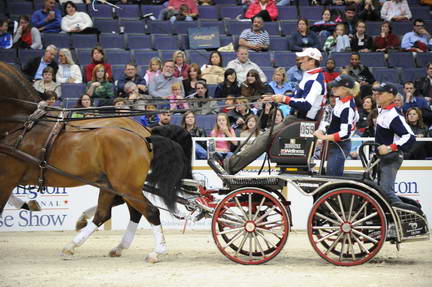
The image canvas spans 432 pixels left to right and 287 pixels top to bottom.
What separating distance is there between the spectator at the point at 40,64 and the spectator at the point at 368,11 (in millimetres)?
6891

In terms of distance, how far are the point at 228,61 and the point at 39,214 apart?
5.16 m

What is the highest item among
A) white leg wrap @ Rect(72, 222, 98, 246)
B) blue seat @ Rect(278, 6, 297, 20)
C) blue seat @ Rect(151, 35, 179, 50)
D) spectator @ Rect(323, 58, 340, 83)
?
blue seat @ Rect(278, 6, 297, 20)

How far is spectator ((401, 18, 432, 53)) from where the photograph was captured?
664 inches

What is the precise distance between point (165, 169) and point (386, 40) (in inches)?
346

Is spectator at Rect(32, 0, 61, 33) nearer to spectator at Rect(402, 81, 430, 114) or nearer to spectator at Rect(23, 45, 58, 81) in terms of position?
spectator at Rect(23, 45, 58, 81)

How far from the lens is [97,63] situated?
14469 millimetres

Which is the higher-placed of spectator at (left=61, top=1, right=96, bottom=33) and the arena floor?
spectator at (left=61, top=1, right=96, bottom=33)

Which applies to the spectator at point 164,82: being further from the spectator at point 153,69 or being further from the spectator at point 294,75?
the spectator at point 294,75

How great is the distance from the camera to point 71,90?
14266 mm

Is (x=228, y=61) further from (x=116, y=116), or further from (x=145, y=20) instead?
(x=116, y=116)

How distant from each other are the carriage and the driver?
0.16m

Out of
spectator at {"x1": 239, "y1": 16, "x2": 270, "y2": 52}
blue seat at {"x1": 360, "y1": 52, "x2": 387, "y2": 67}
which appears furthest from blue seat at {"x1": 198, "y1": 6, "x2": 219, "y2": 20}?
blue seat at {"x1": 360, "y1": 52, "x2": 387, "y2": 67}

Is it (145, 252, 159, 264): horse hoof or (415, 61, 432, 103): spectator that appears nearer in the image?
(145, 252, 159, 264): horse hoof

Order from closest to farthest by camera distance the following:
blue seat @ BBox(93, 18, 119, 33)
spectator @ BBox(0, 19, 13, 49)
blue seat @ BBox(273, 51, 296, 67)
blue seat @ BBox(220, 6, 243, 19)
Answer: spectator @ BBox(0, 19, 13, 49), blue seat @ BBox(273, 51, 296, 67), blue seat @ BBox(93, 18, 119, 33), blue seat @ BBox(220, 6, 243, 19)
